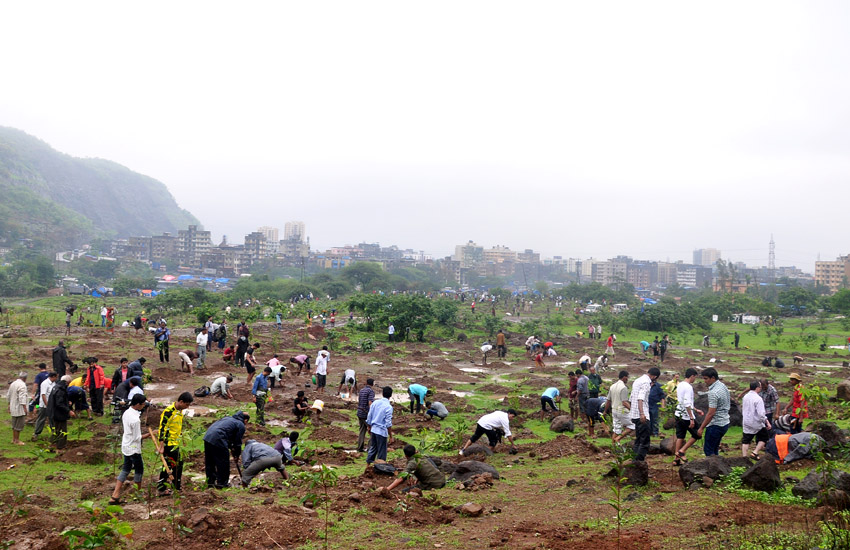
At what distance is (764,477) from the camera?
801cm

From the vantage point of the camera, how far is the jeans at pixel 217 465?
9.00 meters

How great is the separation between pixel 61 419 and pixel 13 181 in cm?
19945

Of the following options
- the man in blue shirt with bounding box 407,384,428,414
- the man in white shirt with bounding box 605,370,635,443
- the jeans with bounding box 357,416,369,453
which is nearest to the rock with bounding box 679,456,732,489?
the man in white shirt with bounding box 605,370,635,443

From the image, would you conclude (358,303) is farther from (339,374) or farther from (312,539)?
(312,539)

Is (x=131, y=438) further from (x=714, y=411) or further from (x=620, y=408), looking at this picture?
(x=714, y=411)

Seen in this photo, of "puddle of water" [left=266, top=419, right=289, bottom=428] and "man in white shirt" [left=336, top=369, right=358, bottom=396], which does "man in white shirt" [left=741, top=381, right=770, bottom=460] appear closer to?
"puddle of water" [left=266, top=419, right=289, bottom=428]

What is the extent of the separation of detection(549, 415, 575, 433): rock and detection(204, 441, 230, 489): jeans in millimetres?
8262

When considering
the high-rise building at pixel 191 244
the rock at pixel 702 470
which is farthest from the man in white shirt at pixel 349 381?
the high-rise building at pixel 191 244

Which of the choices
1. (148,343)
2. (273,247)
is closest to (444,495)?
(148,343)

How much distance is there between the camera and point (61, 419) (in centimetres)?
Answer: 1137

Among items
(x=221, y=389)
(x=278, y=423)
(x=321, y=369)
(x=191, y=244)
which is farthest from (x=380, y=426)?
(x=191, y=244)

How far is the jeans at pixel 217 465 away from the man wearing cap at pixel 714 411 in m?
7.75

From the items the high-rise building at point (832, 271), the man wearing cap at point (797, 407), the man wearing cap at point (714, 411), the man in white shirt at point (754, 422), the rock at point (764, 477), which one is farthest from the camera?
the high-rise building at point (832, 271)

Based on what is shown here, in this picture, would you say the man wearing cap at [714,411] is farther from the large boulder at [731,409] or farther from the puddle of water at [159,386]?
the puddle of water at [159,386]
